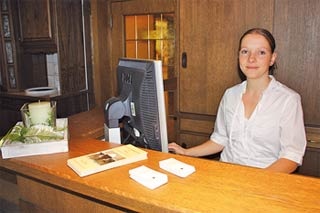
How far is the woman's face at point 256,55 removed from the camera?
163 centimetres

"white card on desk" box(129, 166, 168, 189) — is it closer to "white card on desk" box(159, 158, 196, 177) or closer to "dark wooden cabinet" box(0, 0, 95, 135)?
"white card on desk" box(159, 158, 196, 177)

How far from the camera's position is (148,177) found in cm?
94

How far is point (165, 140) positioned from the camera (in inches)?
46.9

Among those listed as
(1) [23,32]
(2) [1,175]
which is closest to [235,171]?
(2) [1,175]

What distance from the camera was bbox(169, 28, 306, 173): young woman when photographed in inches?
61.2

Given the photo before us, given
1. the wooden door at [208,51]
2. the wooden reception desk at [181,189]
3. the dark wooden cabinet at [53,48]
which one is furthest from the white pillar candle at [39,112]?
the dark wooden cabinet at [53,48]

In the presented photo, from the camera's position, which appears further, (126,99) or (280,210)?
(126,99)

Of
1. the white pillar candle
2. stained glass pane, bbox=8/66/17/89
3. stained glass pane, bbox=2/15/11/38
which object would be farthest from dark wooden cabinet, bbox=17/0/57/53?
the white pillar candle

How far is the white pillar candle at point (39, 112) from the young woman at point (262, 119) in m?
0.60

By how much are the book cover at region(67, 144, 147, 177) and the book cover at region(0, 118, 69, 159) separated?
14 centimetres

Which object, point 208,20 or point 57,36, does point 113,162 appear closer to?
point 208,20

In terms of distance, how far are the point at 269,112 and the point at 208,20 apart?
1.00m

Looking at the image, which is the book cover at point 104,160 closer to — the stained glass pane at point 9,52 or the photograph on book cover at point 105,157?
the photograph on book cover at point 105,157

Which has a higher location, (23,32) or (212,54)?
(23,32)
